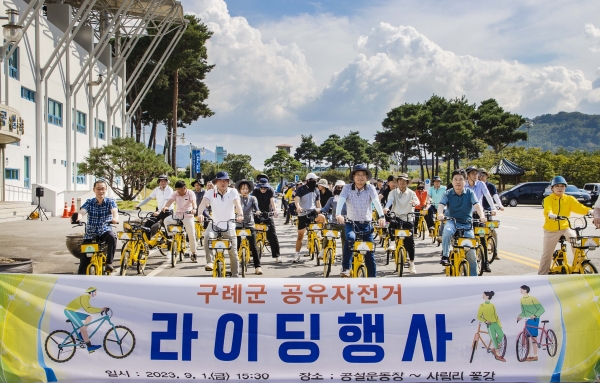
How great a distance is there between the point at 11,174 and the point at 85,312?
87.1 feet

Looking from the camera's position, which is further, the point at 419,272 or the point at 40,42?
the point at 40,42

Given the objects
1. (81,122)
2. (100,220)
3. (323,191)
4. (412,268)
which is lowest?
(412,268)

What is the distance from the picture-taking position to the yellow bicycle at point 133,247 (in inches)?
385

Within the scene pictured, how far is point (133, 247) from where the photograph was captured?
10.1 meters

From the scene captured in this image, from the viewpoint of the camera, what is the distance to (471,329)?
4.73 m

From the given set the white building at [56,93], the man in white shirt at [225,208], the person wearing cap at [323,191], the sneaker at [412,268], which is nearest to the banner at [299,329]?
the man in white shirt at [225,208]

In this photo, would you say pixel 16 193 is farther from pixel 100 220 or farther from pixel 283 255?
pixel 100 220

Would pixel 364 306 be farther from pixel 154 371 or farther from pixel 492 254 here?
pixel 492 254

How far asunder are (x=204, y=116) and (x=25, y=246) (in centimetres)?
4817

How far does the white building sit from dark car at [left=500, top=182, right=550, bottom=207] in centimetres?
2733

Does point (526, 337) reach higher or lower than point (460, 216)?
lower

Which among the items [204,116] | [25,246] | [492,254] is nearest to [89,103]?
[204,116]


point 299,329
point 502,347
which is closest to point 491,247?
point 502,347

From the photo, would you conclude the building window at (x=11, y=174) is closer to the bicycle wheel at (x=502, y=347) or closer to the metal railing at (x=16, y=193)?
the metal railing at (x=16, y=193)
